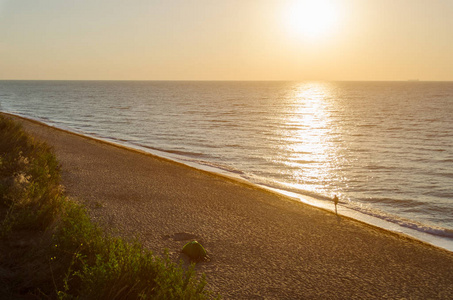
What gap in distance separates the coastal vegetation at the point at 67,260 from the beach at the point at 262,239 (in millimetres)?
1325

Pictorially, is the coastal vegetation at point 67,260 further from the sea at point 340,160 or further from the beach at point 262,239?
the sea at point 340,160

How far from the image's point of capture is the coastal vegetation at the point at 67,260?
4.84 metres

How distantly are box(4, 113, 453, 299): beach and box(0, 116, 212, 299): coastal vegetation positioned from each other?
132 cm

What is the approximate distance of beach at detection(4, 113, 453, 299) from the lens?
273 inches

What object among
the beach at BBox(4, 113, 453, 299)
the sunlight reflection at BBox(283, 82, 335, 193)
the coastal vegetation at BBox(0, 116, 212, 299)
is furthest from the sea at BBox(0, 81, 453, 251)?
the coastal vegetation at BBox(0, 116, 212, 299)

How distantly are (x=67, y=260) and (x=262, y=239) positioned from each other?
14.6ft

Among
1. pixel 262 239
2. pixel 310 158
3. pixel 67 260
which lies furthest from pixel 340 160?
pixel 67 260

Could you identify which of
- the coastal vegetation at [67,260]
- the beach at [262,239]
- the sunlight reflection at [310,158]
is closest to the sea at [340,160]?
the sunlight reflection at [310,158]

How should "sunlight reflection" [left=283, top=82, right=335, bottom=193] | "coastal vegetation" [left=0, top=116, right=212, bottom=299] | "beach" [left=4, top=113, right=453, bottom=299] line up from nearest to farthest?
"coastal vegetation" [left=0, top=116, right=212, bottom=299] < "beach" [left=4, top=113, right=453, bottom=299] < "sunlight reflection" [left=283, top=82, right=335, bottom=193]

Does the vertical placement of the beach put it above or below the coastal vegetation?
below

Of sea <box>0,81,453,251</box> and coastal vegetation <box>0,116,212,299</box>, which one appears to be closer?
coastal vegetation <box>0,116,212,299</box>

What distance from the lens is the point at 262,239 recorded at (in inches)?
352

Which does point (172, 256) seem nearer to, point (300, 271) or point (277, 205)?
point (300, 271)

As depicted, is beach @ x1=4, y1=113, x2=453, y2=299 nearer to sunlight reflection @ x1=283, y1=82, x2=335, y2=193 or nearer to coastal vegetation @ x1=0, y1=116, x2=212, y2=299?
coastal vegetation @ x1=0, y1=116, x2=212, y2=299
